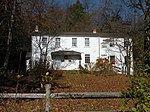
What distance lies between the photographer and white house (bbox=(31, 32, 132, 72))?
1980 inches

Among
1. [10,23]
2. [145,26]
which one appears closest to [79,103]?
[10,23]

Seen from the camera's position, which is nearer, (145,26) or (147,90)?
(147,90)

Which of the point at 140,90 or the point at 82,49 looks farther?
the point at 82,49

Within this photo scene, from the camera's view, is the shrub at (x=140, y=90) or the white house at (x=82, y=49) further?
the white house at (x=82, y=49)

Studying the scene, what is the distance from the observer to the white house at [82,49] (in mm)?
50281

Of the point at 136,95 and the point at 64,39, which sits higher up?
the point at 64,39

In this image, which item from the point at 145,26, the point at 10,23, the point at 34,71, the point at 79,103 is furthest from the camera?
the point at 145,26

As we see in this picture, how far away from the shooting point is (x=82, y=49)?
167 feet

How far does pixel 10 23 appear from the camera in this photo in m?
23.8

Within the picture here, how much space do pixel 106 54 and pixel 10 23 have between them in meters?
29.3

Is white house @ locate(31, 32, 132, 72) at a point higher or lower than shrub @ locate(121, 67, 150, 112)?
higher

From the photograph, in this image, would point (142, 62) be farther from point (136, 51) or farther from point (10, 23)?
point (10, 23)

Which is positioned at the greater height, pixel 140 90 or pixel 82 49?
pixel 82 49

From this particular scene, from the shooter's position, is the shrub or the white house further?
the white house
